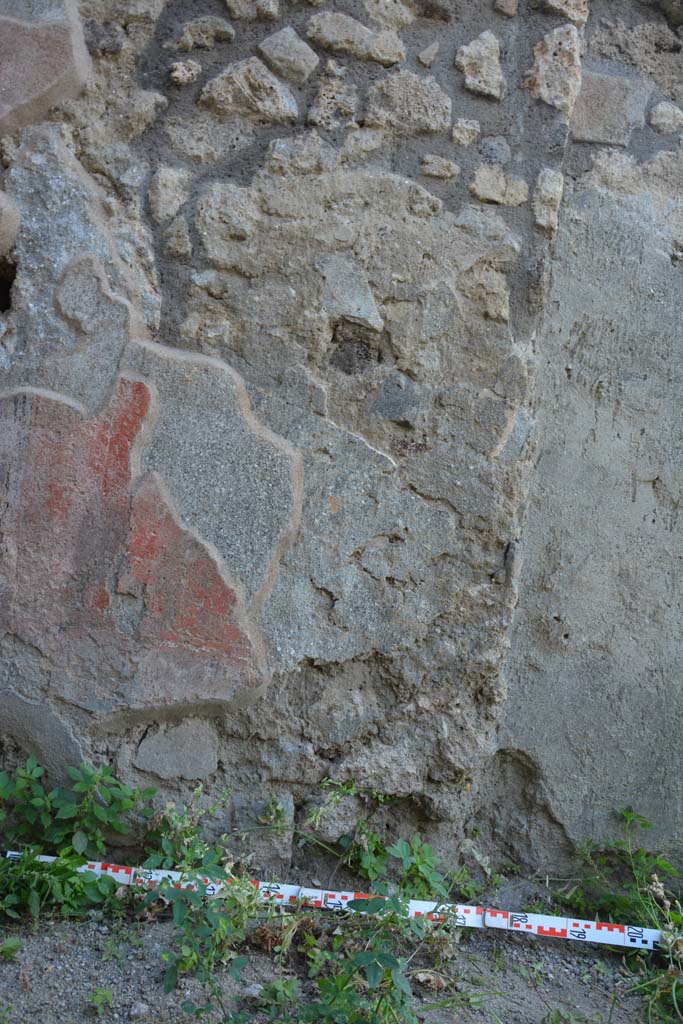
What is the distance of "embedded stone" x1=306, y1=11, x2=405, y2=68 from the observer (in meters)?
2.28

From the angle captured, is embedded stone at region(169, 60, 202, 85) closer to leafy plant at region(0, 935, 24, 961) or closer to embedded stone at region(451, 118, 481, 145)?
embedded stone at region(451, 118, 481, 145)

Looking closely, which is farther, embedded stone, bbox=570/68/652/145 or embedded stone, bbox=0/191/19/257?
embedded stone, bbox=570/68/652/145

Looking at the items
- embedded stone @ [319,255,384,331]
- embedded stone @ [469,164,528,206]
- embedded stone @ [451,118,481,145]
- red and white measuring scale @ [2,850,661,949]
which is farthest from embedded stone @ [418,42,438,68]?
red and white measuring scale @ [2,850,661,949]

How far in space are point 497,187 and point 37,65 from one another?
1.13 metres

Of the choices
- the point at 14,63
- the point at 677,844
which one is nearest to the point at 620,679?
the point at 677,844

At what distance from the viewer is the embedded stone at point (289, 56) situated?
7.41ft

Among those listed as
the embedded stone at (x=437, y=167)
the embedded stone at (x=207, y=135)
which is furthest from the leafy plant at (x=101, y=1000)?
the embedded stone at (x=437, y=167)

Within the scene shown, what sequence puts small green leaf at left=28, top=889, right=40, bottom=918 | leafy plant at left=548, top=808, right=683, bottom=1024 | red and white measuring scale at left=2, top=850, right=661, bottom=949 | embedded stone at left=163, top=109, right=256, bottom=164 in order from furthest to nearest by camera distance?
1. embedded stone at left=163, top=109, right=256, bottom=164
2. leafy plant at left=548, top=808, right=683, bottom=1024
3. red and white measuring scale at left=2, top=850, right=661, bottom=949
4. small green leaf at left=28, top=889, right=40, bottom=918

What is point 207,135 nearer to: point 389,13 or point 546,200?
Result: point 389,13

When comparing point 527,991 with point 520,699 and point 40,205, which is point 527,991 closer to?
point 520,699

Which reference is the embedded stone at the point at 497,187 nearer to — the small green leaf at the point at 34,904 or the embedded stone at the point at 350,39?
the embedded stone at the point at 350,39

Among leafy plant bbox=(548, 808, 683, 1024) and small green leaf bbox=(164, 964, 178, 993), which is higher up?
small green leaf bbox=(164, 964, 178, 993)

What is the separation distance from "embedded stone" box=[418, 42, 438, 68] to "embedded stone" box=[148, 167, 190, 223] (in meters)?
0.66

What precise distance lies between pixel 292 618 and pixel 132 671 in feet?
1.21
